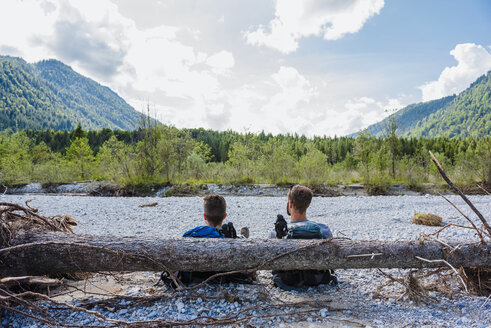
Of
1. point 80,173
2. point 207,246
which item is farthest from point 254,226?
point 80,173

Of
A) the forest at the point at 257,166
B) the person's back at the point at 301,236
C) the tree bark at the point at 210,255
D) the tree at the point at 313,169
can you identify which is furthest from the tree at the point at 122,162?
the person's back at the point at 301,236

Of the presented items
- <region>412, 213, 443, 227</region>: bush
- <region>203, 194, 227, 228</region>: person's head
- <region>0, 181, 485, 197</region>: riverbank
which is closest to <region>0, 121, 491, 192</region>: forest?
<region>0, 181, 485, 197</region>: riverbank

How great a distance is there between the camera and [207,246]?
10.9 feet

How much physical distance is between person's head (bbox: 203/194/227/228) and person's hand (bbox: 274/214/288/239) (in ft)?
2.41

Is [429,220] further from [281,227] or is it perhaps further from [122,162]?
[122,162]

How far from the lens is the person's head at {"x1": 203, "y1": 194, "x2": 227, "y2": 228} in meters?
3.77

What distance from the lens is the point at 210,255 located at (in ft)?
10.8

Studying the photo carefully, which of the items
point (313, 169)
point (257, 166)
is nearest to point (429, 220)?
point (313, 169)

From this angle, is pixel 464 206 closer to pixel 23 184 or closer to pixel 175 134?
pixel 175 134

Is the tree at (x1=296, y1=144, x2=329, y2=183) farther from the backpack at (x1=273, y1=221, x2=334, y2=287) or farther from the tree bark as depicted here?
the tree bark

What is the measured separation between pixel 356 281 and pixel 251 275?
1.53 metres

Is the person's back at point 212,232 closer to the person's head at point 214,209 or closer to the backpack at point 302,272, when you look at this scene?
the person's head at point 214,209

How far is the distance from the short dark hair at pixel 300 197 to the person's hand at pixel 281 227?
0.90 ft

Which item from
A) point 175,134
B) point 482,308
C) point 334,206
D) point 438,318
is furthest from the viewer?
point 175,134
